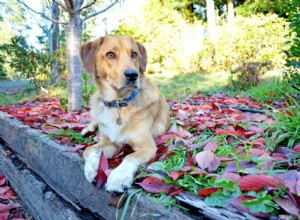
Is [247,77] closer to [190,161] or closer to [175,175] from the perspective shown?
[190,161]

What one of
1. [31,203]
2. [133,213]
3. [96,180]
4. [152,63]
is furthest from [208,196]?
[152,63]

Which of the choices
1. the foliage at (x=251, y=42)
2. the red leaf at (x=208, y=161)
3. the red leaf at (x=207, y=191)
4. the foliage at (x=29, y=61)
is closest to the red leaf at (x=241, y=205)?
the red leaf at (x=207, y=191)

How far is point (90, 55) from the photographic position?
114 inches

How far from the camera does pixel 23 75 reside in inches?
384

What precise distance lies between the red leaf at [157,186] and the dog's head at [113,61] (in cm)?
109

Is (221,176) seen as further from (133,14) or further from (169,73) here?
(133,14)

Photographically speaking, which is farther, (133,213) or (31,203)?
(31,203)

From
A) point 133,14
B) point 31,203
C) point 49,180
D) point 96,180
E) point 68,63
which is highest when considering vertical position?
point 133,14

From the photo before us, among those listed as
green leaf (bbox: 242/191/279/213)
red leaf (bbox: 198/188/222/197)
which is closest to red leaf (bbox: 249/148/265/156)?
red leaf (bbox: 198/188/222/197)

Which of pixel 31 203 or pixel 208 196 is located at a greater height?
pixel 208 196

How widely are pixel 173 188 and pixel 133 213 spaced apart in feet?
0.90

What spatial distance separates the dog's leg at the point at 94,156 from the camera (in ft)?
6.59

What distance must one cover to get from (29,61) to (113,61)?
25.8ft

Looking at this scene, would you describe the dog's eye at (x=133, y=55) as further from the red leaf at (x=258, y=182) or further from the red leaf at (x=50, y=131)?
the red leaf at (x=258, y=182)
